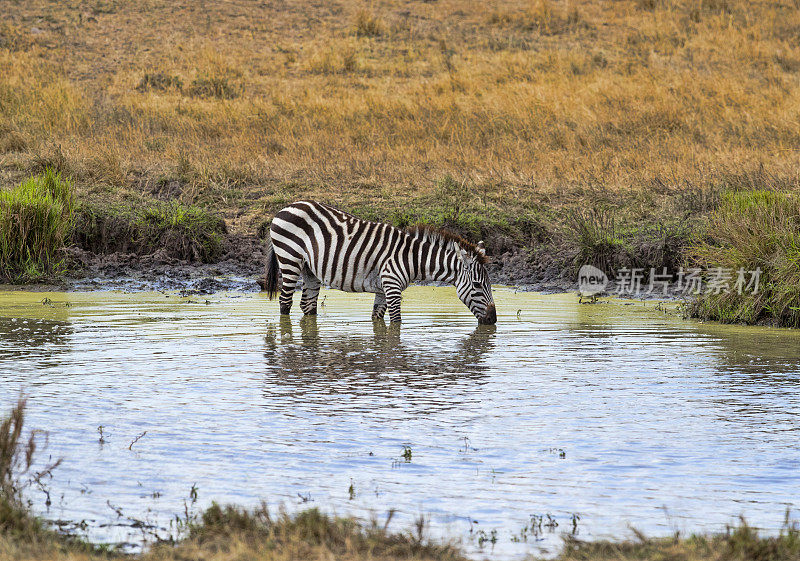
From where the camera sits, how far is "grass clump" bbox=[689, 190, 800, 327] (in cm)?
976

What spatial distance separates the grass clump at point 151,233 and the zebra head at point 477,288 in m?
5.47

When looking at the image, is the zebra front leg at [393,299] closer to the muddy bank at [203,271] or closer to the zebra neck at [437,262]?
the zebra neck at [437,262]

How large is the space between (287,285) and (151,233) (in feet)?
14.8

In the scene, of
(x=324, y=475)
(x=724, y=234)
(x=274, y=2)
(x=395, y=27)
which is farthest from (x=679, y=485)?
(x=274, y=2)

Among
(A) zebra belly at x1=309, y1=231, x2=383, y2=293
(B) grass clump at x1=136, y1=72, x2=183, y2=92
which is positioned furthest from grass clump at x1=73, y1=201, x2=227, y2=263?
(B) grass clump at x1=136, y1=72, x2=183, y2=92

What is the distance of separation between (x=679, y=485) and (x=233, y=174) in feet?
44.2

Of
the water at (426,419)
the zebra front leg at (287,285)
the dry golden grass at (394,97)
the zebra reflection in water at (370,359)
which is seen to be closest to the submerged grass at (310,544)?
the water at (426,419)

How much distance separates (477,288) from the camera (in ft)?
34.5

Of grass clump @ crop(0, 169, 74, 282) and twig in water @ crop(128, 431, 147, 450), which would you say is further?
grass clump @ crop(0, 169, 74, 282)

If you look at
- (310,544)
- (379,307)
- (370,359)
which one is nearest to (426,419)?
(370,359)

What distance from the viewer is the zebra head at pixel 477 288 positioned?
10.4 metres

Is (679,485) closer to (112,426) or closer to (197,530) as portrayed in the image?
(197,530)

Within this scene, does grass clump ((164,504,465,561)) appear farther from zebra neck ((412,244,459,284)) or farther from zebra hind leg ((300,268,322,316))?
zebra hind leg ((300,268,322,316))

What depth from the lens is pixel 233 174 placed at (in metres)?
17.3
